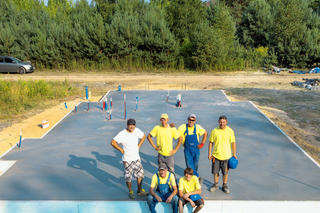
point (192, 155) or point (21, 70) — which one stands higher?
point (21, 70)

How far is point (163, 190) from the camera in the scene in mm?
5043

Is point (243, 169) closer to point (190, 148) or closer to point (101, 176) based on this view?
point (190, 148)

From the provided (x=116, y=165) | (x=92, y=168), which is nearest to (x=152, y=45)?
(x=116, y=165)

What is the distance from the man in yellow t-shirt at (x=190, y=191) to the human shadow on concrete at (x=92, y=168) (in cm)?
147

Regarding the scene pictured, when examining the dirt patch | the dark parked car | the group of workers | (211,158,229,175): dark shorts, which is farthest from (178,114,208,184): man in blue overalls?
the dark parked car

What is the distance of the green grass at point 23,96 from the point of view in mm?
13555

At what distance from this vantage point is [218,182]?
609cm

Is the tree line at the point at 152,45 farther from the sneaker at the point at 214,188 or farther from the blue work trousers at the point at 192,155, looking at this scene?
the sneaker at the point at 214,188

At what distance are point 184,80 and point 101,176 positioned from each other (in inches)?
683

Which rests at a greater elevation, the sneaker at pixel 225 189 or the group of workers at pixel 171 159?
the group of workers at pixel 171 159

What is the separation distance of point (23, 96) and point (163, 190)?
12221mm

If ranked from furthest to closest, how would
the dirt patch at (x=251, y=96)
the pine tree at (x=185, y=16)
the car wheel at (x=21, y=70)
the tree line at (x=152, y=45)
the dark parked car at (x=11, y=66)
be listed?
the pine tree at (x=185, y=16)
the tree line at (x=152, y=45)
the car wheel at (x=21, y=70)
the dark parked car at (x=11, y=66)
the dirt patch at (x=251, y=96)

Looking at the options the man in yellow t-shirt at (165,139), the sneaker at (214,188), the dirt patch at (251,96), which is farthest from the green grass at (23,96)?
the sneaker at (214,188)

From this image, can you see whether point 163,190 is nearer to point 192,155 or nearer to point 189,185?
point 189,185
